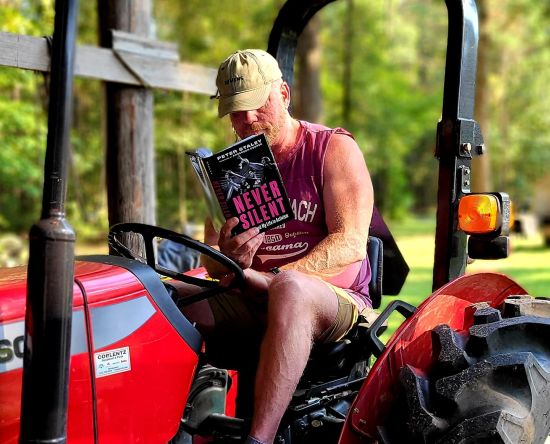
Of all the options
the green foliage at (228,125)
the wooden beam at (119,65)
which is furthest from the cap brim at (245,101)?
the green foliage at (228,125)

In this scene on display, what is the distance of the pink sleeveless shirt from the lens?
2.62 meters

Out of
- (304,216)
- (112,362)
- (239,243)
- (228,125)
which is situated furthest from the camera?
(228,125)

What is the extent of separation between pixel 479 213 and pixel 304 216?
61 centimetres

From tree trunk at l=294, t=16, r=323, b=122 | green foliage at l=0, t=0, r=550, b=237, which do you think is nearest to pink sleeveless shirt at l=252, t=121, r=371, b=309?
green foliage at l=0, t=0, r=550, b=237

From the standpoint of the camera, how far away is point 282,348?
2137 mm

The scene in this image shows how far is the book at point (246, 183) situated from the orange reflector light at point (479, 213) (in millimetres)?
554

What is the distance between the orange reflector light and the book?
0.55m

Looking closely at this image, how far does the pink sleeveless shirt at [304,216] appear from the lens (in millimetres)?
2619

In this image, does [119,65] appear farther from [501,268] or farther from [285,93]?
[501,268]

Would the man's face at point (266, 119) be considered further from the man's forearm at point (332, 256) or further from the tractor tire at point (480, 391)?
the tractor tire at point (480, 391)

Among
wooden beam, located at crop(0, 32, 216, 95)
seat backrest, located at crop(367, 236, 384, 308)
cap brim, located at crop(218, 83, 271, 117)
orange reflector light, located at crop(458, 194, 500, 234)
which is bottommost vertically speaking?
seat backrest, located at crop(367, 236, 384, 308)

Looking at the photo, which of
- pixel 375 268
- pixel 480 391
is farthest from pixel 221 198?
pixel 480 391

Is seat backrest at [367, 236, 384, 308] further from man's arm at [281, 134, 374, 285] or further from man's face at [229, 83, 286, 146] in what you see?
man's face at [229, 83, 286, 146]

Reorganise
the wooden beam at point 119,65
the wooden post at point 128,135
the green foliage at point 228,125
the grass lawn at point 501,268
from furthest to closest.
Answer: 1. the green foliage at point 228,125
2. the grass lawn at point 501,268
3. the wooden post at point 128,135
4. the wooden beam at point 119,65
